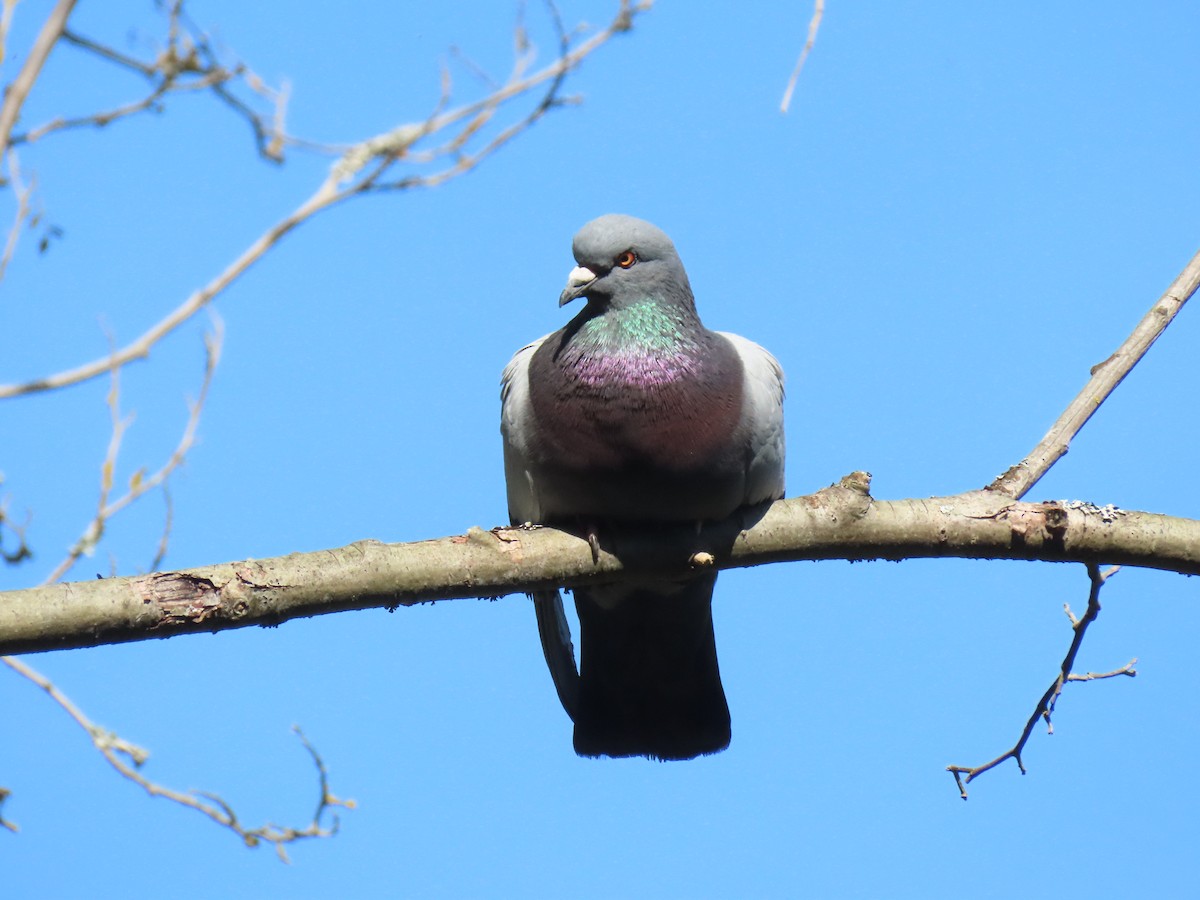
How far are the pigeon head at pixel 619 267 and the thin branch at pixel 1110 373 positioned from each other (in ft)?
4.59

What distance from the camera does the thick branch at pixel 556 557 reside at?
9.82 feet

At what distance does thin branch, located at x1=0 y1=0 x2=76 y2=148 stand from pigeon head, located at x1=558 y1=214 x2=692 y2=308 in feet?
6.21

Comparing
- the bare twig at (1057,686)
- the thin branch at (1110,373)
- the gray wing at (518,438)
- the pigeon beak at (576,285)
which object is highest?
the pigeon beak at (576,285)

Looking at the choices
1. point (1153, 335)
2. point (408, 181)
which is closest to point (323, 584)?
point (408, 181)

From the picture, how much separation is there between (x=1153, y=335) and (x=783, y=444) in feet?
4.32

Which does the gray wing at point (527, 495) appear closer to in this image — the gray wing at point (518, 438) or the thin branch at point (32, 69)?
the gray wing at point (518, 438)

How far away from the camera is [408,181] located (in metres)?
4.10

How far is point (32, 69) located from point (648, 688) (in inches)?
123

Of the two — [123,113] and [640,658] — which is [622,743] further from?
[123,113]

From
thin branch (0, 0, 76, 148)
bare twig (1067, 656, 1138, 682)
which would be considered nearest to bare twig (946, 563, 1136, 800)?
bare twig (1067, 656, 1138, 682)

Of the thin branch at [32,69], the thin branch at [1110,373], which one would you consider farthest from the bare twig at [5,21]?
the thin branch at [1110,373]

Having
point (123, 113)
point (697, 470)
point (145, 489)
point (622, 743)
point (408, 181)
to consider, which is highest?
point (123, 113)

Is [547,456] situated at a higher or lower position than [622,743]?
higher

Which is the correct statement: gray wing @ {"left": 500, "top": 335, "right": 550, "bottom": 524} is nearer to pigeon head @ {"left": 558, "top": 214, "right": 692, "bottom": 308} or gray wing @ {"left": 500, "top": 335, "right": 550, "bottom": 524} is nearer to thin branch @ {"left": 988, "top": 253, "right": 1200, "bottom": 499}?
pigeon head @ {"left": 558, "top": 214, "right": 692, "bottom": 308}
